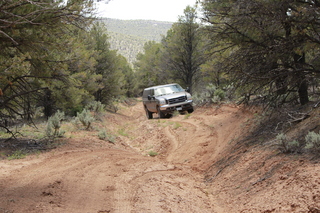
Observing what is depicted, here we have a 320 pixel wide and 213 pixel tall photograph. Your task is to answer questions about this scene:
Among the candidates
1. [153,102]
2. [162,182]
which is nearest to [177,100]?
[153,102]

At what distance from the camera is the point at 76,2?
7566 millimetres

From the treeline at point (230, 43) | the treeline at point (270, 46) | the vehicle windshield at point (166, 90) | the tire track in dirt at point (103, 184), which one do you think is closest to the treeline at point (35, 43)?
the treeline at point (230, 43)

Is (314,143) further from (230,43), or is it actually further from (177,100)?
(177,100)

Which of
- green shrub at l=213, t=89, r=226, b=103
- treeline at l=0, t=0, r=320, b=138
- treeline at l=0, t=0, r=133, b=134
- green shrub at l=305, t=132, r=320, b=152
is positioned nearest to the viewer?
green shrub at l=305, t=132, r=320, b=152

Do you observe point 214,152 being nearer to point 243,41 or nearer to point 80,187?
point 243,41

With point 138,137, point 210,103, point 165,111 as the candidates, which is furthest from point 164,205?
point 210,103

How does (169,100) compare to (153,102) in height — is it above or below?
above

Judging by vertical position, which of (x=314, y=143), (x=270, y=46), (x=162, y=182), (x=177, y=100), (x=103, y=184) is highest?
(x=270, y=46)

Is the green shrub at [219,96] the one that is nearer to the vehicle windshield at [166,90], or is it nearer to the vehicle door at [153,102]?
the vehicle windshield at [166,90]

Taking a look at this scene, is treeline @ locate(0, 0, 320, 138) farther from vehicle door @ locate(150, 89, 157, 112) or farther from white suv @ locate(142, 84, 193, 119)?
vehicle door @ locate(150, 89, 157, 112)

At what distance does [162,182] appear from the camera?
21.7ft

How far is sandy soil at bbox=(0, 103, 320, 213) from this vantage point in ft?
15.4

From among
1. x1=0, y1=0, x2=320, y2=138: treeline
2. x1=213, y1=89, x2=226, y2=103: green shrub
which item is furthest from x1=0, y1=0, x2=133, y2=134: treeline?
x1=213, y1=89, x2=226, y2=103: green shrub

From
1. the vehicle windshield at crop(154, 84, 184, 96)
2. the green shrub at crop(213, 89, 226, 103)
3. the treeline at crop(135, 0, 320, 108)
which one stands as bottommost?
the green shrub at crop(213, 89, 226, 103)
